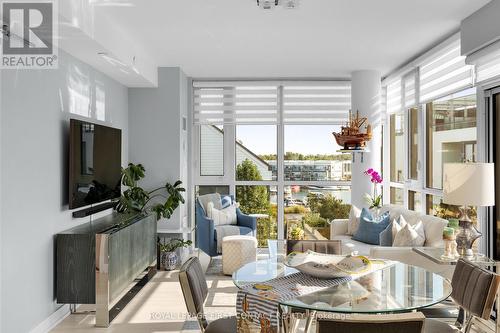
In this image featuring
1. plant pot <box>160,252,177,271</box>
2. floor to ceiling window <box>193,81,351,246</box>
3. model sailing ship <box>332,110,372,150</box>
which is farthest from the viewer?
floor to ceiling window <box>193,81,351,246</box>

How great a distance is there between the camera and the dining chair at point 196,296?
98.1 inches

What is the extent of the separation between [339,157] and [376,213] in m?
1.52

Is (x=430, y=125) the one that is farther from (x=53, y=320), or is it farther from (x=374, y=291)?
(x=53, y=320)

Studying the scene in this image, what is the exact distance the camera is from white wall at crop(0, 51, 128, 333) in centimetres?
316

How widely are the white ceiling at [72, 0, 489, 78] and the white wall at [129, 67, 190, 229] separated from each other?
41 centimetres

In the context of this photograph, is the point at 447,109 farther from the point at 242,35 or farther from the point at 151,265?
the point at 151,265

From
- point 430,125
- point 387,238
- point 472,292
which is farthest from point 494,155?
point 472,292

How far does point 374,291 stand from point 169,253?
3.82m

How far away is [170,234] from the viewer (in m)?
6.23

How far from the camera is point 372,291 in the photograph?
8.06 ft

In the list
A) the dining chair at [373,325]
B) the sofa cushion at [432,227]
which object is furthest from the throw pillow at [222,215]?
the dining chair at [373,325]

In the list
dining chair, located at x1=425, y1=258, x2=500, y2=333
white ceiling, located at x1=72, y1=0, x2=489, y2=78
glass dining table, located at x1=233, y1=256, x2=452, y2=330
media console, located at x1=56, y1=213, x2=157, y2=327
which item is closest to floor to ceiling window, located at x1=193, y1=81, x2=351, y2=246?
white ceiling, located at x1=72, y1=0, x2=489, y2=78

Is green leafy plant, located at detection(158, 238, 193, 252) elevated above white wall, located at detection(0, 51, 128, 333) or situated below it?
below

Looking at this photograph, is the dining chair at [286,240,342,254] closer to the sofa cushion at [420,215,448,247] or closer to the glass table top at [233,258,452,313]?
the glass table top at [233,258,452,313]
